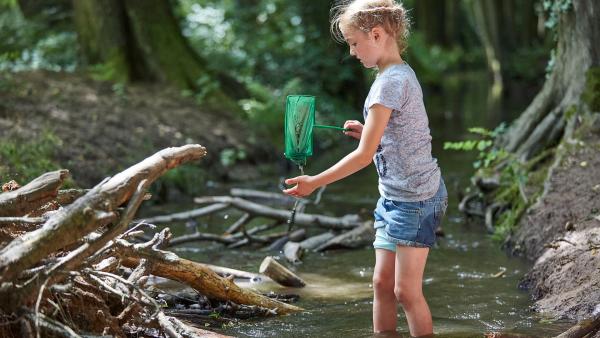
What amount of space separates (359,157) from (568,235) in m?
2.78

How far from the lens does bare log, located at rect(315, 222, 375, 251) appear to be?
809cm

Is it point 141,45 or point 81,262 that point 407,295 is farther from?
point 141,45

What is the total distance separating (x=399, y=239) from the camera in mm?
4645

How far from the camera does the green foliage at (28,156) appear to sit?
28.2ft

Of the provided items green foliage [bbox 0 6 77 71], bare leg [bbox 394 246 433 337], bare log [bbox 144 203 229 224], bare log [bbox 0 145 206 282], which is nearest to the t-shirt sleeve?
bare leg [bbox 394 246 433 337]

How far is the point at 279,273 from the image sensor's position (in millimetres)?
6434

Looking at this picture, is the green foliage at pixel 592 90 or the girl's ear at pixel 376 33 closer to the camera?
the girl's ear at pixel 376 33

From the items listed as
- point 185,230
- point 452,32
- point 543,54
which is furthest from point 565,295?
point 452,32

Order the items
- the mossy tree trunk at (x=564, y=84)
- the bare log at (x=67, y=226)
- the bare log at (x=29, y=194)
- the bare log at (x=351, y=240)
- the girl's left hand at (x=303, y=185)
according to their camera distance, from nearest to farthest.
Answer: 1. the bare log at (x=67, y=226)
2. the bare log at (x=29, y=194)
3. the girl's left hand at (x=303, y=185)
4. the bare log at (x=351, y=240)
5. the mossy tree trunk at (x=564, y=84)

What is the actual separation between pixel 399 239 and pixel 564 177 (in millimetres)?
3808

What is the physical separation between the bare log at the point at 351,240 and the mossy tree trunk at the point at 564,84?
2.11 m

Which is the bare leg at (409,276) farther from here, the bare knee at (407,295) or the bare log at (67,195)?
the bare log at (67,195)

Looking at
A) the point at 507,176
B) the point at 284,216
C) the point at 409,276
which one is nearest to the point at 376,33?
the point at 409,276

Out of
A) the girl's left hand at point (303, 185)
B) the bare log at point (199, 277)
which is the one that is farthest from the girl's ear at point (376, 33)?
the bare log at point (199, 277)
